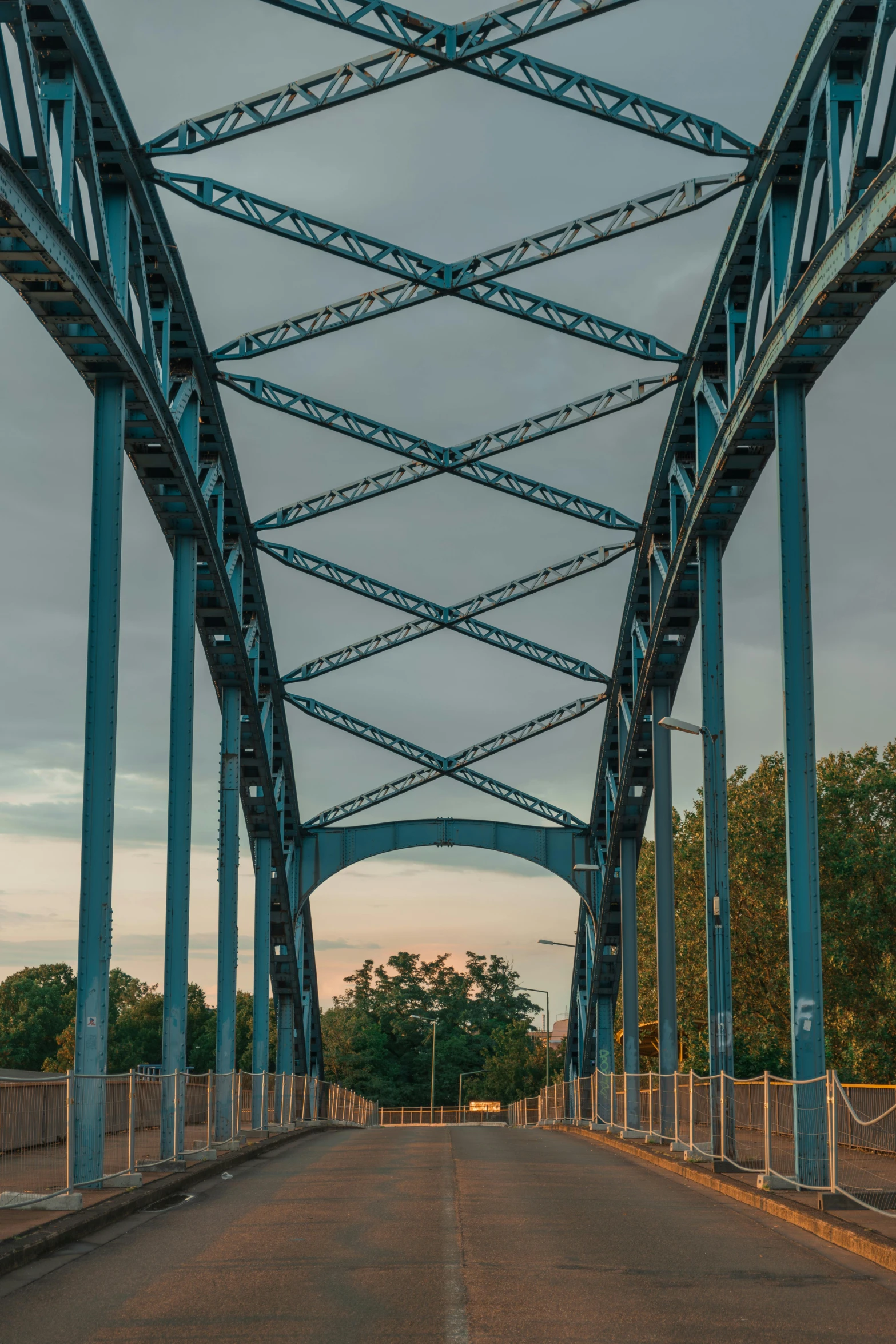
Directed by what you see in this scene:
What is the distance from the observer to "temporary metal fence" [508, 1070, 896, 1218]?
578 inches

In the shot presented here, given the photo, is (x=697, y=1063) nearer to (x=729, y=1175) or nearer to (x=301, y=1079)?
(x=301, y=1079)

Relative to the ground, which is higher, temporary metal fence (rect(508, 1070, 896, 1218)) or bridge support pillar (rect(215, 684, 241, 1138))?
bridge support pillar (rect(215, 684, 241, 1138))

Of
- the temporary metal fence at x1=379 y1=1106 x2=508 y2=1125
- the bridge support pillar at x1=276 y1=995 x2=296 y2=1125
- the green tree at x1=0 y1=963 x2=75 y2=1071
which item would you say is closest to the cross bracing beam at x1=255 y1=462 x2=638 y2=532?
the bridge support pillar at x1=276 y1=995 x2=296 y2=1125

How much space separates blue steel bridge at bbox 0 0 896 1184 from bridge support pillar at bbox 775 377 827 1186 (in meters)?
0.03

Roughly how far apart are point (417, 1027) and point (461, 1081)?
931 centimetres

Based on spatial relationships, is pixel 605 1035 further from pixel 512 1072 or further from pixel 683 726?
pixel 512 1072

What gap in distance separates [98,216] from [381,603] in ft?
54.2

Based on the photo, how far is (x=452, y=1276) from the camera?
31.5ft

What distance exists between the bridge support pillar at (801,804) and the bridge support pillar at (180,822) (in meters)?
8.39

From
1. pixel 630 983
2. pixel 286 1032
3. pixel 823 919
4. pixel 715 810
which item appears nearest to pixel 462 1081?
pixel 286 1032

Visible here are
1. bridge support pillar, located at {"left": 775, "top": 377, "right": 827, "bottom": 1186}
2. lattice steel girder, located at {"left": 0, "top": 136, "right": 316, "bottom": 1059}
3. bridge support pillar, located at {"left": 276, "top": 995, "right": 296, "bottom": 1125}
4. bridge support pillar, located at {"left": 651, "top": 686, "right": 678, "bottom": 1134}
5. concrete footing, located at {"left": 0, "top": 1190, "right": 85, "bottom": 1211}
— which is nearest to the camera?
concrete footing, located at {"left": 0, "top": 1190, "right": 85, "bottom": 1211}

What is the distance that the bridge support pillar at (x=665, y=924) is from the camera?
2667cm

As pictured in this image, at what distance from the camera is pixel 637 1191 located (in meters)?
16.8

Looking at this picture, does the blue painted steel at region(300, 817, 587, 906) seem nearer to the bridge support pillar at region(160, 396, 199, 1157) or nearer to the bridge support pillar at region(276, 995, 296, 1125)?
the bridge support pillar at region(276, 995, 296, 1125)
